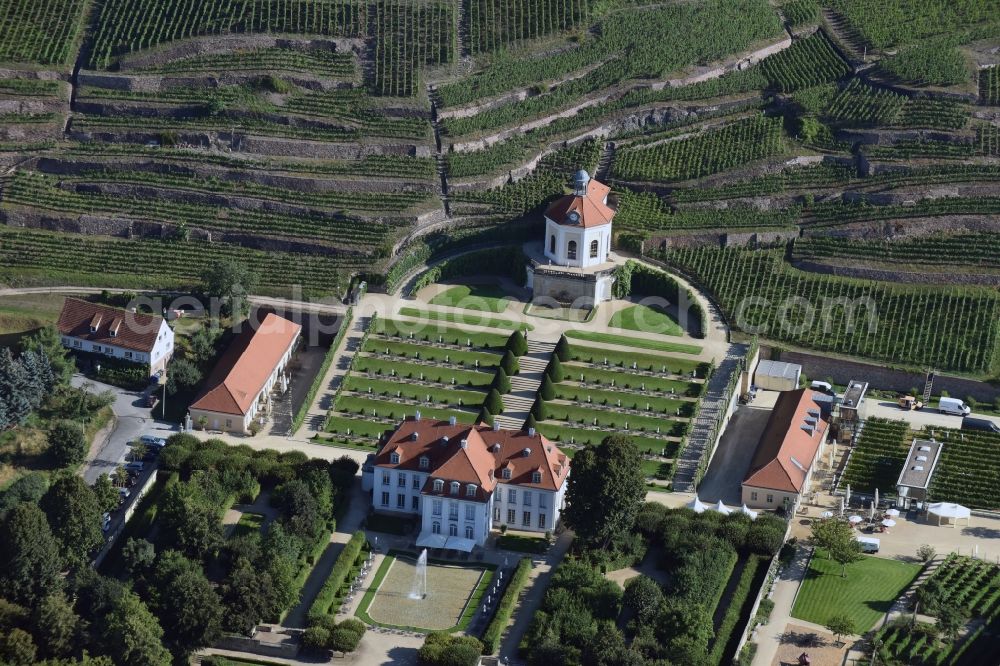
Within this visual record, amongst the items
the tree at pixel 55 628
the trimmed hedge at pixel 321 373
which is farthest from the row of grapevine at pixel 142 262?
the tree at pixel 55 628

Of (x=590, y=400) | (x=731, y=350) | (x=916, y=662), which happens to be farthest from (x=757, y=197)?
(x=916, y=662)

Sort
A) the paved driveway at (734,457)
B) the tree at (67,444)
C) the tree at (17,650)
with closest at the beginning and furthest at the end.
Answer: the tree at (17,650) < the tree at (67,444) < the paved driveway at (734,457)

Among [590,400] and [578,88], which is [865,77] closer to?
[578,88]

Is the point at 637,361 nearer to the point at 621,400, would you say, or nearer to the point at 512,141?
the point at 621,400

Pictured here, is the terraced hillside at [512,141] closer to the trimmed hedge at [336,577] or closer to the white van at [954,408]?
the white van at [954,408]

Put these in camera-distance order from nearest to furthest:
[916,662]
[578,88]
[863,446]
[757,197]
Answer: [916,662] < [863,446] < [757,197] < [578,88]
